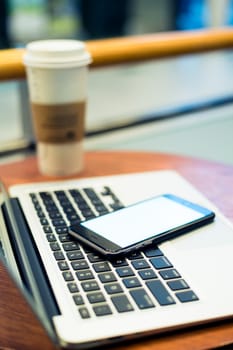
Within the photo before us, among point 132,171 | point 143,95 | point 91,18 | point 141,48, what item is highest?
point 141,48

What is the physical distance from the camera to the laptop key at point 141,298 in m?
0.50

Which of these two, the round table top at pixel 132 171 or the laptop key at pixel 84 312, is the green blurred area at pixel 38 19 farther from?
the laptop key at pixel 84 312

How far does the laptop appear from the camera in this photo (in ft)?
1.56

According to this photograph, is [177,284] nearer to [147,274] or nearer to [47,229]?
[147,274]

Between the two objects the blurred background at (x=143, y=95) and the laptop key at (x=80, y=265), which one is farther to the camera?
the blurred background at (x=143, y=95)

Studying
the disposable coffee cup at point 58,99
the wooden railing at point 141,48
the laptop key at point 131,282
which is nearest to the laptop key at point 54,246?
the laptop key at point 131,282

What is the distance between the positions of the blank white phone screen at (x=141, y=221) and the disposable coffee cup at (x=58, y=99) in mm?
203

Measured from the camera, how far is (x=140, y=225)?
2.10 ft

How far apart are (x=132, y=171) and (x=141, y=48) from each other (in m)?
0.41

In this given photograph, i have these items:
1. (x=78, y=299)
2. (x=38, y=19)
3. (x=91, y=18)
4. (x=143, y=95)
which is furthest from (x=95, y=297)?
(x=91, y=18)

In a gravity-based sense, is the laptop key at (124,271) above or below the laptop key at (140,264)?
above

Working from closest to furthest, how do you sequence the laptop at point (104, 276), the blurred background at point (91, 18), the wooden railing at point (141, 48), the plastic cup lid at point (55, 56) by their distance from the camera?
the laptop at point (104, 276)
the plastic cup lid at point (55, 56)
the wooden railing at point (141, 48)
the blurred background at point (91, 18)

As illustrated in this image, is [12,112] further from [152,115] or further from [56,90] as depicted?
[56,90]

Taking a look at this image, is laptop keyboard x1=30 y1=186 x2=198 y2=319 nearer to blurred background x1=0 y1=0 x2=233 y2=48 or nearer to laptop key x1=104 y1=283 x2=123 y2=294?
laptop key x1=104 y1=283 x2=123 y2=294
